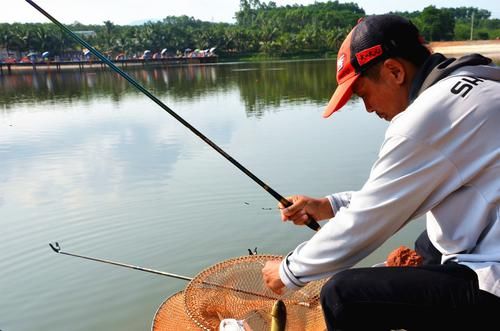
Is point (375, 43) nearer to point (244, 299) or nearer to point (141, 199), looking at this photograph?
point (244, 299)

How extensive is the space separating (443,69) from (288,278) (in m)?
0.99

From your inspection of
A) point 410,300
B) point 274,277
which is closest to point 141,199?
point 274,277

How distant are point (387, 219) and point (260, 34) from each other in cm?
8529

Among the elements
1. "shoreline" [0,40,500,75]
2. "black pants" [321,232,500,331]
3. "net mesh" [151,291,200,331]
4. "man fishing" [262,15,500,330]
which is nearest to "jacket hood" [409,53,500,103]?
"man fishing" [262,15,500,330]

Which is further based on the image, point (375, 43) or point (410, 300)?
point (375, 43)

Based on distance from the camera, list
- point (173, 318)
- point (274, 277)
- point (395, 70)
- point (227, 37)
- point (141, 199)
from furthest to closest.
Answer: point (227, 37), point (141, 199), point (173, 318), point (274, 277), point (395, 70)

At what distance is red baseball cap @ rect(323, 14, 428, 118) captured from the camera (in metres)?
1.87

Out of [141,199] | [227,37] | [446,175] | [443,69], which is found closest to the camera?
[446,175]

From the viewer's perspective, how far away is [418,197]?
1699 mm

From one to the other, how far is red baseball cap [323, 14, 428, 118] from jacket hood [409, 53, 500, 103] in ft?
0.30

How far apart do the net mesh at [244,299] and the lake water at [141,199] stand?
169 centimetres

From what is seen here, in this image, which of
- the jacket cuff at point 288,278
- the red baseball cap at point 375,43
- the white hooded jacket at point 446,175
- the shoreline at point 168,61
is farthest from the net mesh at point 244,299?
the shoreline at point 168,61

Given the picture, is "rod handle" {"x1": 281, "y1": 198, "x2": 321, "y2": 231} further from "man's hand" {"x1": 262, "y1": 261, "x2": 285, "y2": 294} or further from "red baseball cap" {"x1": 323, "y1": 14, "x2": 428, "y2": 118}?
"red baseball cap" {"x1": 323, "y1": 14, "x2": 428, "y2": 118}

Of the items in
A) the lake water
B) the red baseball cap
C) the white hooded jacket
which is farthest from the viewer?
the lake water
